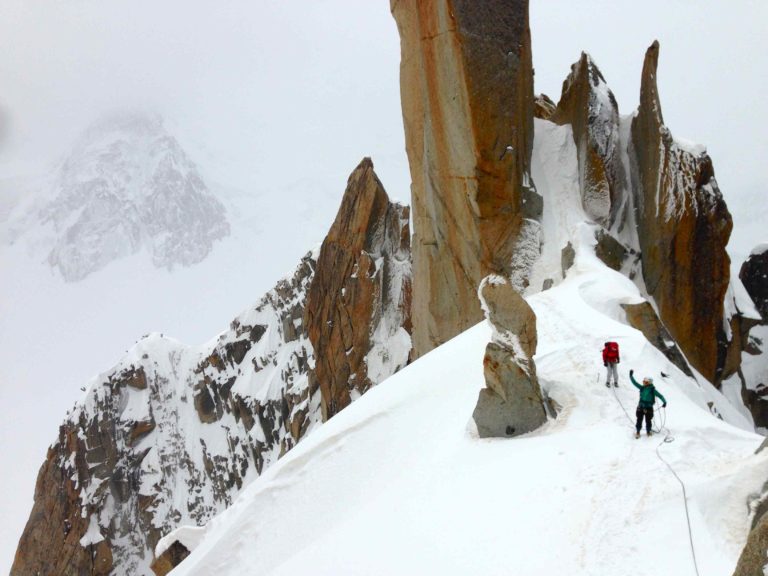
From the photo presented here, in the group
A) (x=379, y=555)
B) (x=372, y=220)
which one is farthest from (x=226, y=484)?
(x=379, y=555)

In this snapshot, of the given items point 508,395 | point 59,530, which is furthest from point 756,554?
point 59,530

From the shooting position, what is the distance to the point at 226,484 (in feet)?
200

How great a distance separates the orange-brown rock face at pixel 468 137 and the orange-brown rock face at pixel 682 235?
15.4 ft

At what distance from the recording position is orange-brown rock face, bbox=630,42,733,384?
2420 centimetres

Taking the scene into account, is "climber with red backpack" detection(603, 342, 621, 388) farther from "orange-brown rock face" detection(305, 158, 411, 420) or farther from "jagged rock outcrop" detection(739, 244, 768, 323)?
"jagged rock outcrop" detection(739, 244, 768, 323)

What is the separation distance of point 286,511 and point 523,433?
5201mm

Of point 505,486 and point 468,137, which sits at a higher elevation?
point 468,137

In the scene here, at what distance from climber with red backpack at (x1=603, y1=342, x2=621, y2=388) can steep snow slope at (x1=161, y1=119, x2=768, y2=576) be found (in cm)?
26

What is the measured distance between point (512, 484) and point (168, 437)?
63.2 metres

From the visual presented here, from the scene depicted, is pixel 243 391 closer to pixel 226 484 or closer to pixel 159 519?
pixel 226 484

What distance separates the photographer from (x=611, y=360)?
11.6 metres

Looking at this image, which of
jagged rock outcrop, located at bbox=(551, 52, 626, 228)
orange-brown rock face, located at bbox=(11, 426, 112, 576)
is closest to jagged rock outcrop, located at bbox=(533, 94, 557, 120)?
jagged rock outcrop, located at bbox=(551, 52, 626, 228)

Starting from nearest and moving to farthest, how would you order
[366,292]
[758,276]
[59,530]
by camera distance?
[758,276], [366,292], [59,530]

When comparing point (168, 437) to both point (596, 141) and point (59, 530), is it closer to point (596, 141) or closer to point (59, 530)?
point (59, 530)
